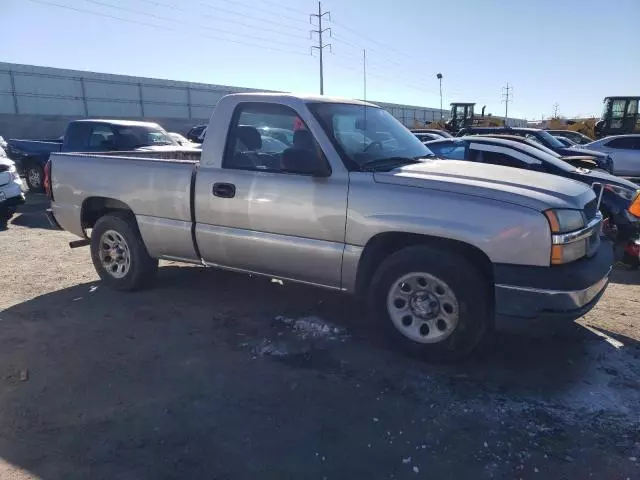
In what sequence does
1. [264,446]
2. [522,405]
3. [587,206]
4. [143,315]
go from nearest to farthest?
[264,446]
[522,405]
[587,206]
[143,315]

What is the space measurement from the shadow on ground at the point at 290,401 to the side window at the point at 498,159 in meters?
4.44

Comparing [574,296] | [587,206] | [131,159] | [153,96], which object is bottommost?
[574,296]

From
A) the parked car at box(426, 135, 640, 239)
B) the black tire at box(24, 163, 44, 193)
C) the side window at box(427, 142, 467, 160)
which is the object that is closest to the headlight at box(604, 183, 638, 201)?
the parked car at box(426, 135, 640, 239)

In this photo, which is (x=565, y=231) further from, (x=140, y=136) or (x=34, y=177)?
(x=34, y=177)

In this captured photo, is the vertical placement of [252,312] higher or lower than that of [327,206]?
lower

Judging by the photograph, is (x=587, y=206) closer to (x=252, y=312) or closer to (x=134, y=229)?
(x=252, y=312)

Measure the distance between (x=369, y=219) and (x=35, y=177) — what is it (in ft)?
41.8

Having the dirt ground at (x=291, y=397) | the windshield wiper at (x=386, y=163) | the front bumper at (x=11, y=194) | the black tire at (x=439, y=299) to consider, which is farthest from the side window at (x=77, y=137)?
the black tire at (x=439, y=299)

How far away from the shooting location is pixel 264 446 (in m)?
2.81

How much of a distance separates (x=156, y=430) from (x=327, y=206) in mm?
1960

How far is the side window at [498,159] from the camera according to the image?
8.23 metres

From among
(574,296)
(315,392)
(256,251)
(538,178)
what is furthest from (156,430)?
(538,178)

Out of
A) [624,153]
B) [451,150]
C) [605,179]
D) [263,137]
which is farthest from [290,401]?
[624,153]

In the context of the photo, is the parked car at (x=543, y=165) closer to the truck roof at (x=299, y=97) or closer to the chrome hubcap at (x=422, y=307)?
the truck roof at (x=299, y=97)
